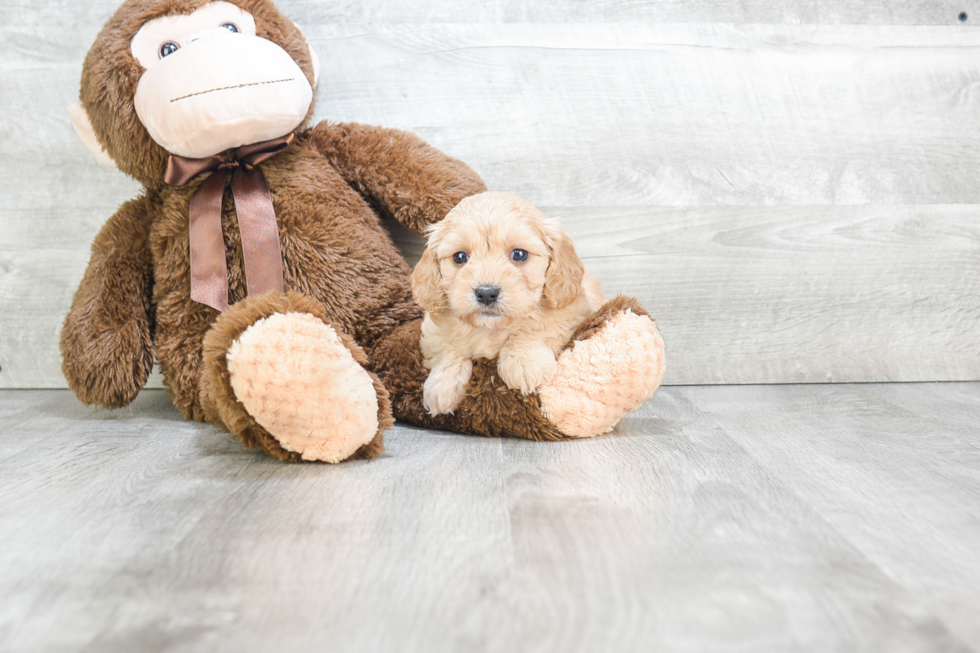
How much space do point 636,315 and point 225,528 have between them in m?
0.62

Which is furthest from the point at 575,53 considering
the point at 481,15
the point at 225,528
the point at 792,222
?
the point at 225,528

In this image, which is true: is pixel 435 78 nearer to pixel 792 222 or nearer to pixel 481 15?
pixel 481 15

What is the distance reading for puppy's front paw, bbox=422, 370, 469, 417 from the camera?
3.58 feet

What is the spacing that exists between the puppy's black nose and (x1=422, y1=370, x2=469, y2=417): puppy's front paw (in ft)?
0.49

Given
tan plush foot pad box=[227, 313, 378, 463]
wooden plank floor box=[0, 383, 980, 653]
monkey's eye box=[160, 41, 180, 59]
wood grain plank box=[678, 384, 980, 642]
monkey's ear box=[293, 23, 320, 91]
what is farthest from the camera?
monkey's ear box=[293, 23, 320, 91]

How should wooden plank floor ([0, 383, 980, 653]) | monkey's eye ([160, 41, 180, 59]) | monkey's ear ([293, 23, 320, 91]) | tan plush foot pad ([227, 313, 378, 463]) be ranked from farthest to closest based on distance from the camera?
1. monkey's ear ([293, 23, 320, 91])
2. monkey's eye ([160, 41, 180, 59])
3. tan plush foot pad ([227, 313, 378, 463])
4. wooden plank floor ([0, 383, 980, 653])

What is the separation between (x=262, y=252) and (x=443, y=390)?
0.36 metres

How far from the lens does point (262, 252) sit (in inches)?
46.8

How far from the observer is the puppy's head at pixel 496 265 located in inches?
39.4

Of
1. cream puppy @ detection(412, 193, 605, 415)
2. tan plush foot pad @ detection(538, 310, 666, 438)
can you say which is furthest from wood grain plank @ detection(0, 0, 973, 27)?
tan plush foot pad @ detection(538, 310, 666, 438)

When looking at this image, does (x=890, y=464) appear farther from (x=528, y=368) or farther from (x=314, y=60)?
(x=314, y=60)

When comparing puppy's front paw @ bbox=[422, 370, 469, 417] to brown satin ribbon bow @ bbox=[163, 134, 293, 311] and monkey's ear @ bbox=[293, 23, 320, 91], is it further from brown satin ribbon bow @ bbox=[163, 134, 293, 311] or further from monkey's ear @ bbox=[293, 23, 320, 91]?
monkey's ear @ bbox=[293, 23, 320, 91]

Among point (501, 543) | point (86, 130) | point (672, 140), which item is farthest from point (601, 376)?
point (86, 130)

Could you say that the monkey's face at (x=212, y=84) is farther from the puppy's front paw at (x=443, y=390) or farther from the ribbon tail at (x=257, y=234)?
the puppy's front paw at (x=443, y=390)
